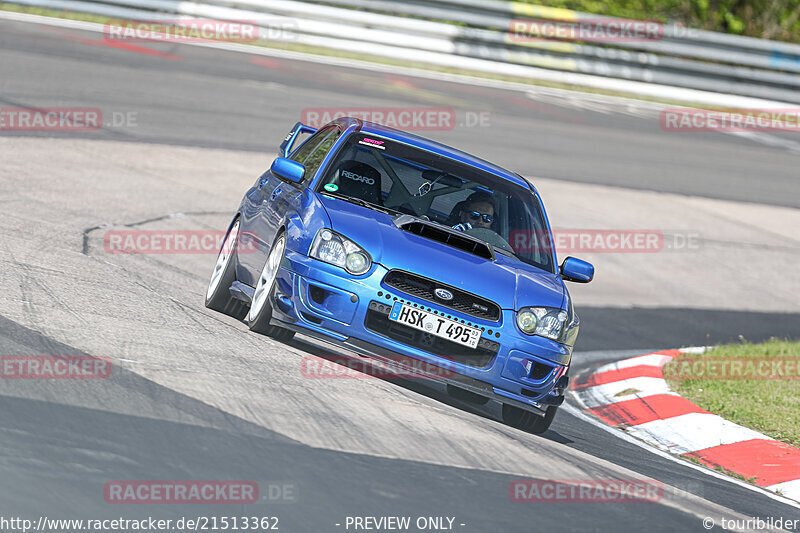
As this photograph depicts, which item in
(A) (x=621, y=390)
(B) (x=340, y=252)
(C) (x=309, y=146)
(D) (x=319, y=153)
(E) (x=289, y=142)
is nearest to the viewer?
(B) (x=340, y=252)

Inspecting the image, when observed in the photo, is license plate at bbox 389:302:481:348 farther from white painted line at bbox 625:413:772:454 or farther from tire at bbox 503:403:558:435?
white painted line at bbox 625:413:772:454

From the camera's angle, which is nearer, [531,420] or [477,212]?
[531,420]

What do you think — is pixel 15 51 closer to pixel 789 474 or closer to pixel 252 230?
pixel 252 230

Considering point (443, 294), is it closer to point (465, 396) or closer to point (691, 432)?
point (465, 396)

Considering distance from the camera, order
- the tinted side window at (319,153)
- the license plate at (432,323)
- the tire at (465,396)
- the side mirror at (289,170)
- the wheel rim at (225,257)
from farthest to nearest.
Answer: the wheel rim at (225,257)
the tinted side window at (319,153)
the side mirror at (289,170)
the tire at (465,396)
the license plate at (432,323)

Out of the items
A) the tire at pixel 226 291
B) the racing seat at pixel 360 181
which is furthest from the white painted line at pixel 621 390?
the tire at pixel 226 291

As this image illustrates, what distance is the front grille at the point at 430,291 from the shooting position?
6883 mm

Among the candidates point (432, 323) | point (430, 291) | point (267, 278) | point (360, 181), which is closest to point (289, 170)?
point (360, 181)

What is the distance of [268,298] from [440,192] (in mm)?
1620

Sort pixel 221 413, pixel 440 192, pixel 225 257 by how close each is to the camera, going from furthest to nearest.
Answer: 1. pixel 225 257
2. pixel 440 192
3. pixel 221 413

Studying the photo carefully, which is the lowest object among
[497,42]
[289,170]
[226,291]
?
[226,291]

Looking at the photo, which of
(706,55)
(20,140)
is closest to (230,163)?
(20,140)

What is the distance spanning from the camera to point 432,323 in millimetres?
6859

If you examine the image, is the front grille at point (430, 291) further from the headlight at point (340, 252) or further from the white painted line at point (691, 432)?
the white painted line at point (691, 432)
